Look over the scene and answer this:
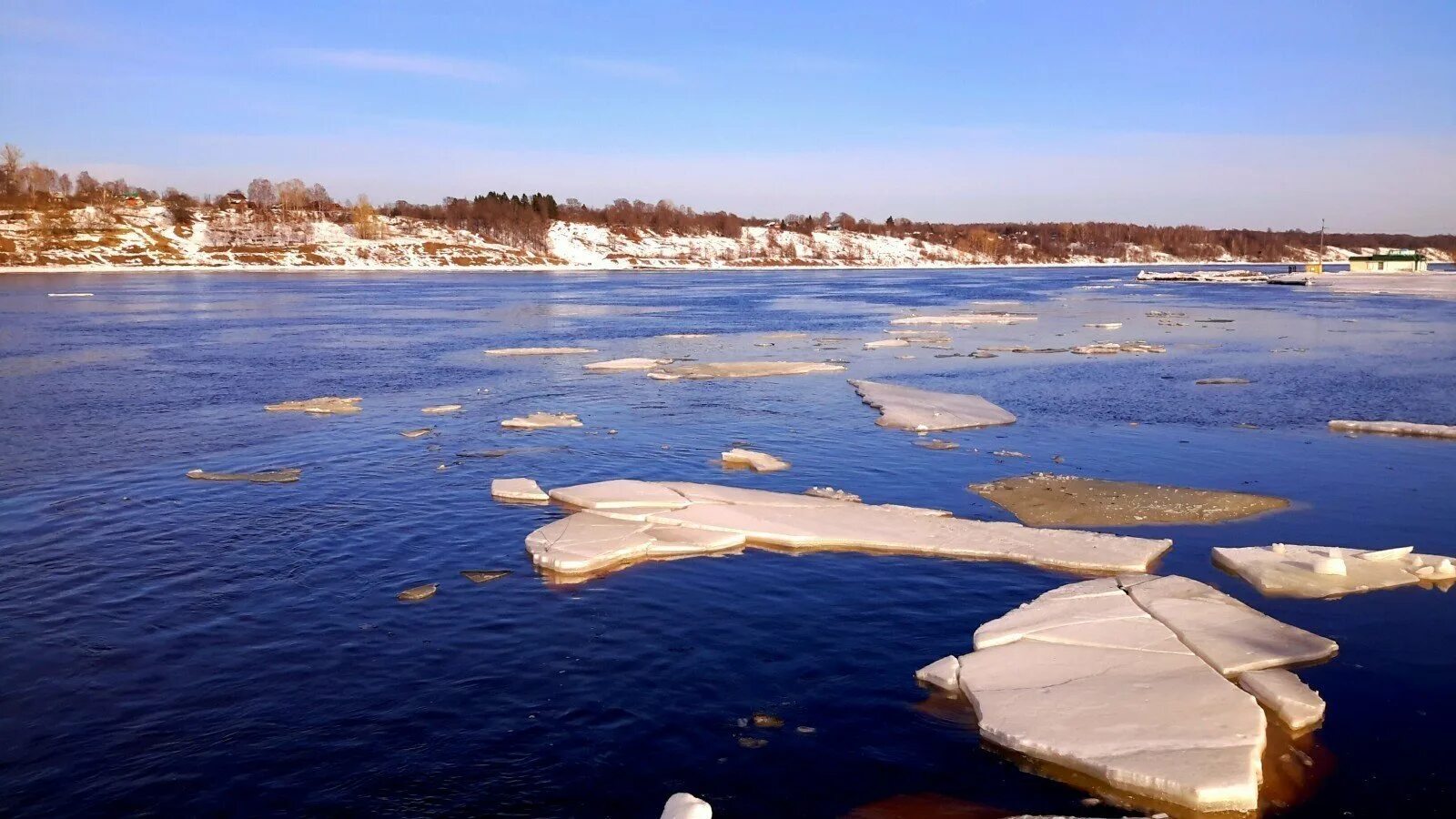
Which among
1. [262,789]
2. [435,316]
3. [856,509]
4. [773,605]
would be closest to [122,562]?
[262,789]

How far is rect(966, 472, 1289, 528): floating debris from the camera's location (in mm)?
11539

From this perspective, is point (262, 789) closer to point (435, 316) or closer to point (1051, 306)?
point (435, 316)

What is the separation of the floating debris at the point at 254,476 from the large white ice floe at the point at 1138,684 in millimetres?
9372

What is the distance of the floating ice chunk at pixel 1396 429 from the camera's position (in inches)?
639

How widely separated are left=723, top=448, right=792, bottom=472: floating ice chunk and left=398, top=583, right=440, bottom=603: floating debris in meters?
5.77

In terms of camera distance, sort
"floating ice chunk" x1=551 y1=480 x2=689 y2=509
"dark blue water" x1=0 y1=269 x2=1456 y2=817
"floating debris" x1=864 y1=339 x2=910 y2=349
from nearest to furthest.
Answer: "dark blue water" x1=0 y1=269 x2=1456 y2=817 → "floating ice chunk" x1=551 y1=480 x2=689 y2=509 → "floating debris" x1=864 y1=339 x2=910 y2=349

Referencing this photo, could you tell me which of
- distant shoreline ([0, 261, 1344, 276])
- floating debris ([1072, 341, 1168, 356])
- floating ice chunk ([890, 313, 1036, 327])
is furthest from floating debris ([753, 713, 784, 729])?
distant shoreline ([0, 261, 1344, 276])

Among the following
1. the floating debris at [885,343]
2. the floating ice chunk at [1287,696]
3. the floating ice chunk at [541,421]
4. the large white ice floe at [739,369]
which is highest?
the floating debris at [885,343]

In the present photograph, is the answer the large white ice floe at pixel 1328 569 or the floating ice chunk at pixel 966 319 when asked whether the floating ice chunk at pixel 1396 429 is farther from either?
the floating ice chunk at pixel 966 319

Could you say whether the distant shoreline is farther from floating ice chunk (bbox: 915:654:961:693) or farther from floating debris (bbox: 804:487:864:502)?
floating ice chunk (bbox: 915:654:961:693)

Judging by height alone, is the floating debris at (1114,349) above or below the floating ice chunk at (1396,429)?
above

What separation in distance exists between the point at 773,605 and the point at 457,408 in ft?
37.3

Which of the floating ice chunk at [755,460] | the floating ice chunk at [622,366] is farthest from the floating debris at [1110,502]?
the floating ice chunk at [622,366]

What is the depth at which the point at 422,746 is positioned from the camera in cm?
643
